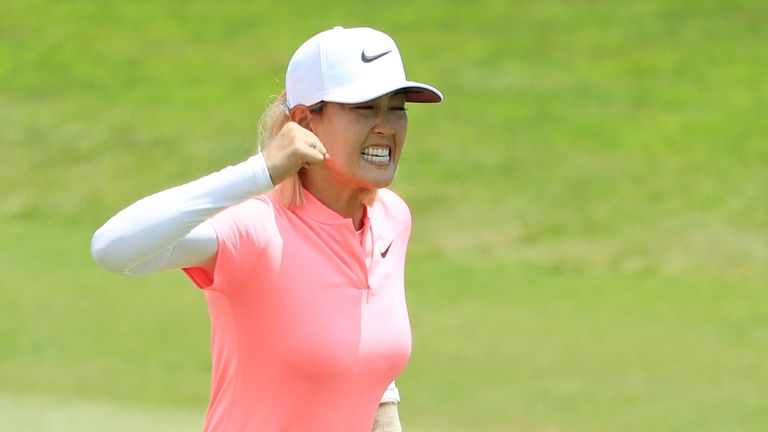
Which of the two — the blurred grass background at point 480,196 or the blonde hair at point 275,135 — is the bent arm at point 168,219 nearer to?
the blonde hair at point 275,135

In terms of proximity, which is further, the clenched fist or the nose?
the nose

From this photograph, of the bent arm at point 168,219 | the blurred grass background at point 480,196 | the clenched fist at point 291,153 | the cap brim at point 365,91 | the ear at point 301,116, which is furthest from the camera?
the blurred grass background at point 480,196

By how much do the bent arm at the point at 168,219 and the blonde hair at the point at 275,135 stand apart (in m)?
0.27

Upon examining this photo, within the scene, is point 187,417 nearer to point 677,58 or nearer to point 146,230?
point 146,230

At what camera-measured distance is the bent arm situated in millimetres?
3227

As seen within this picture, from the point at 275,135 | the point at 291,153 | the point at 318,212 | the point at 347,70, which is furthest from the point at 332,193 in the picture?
the point at 291,153

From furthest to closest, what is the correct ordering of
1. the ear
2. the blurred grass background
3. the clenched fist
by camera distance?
the blurred grass background < the ear < the clenched fist

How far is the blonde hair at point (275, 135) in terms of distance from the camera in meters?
3.66

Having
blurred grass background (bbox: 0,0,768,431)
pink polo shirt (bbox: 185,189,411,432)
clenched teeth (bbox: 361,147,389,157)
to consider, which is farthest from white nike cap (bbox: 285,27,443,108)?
blurred grass background (bbox: 0,0,768,431)

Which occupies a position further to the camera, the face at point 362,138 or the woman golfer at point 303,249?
the face at point 362,138

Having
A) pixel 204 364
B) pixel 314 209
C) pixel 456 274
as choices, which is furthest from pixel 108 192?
pixel 314 209

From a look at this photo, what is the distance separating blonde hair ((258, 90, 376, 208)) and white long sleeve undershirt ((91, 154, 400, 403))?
0.27 metres

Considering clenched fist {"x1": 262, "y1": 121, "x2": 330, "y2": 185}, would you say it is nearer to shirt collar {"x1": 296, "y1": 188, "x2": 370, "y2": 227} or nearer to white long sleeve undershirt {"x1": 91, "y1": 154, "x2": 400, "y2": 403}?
white long sleeve undershirt {"x1": 91, "y1": 154, "x2": 400, "y2": 403}

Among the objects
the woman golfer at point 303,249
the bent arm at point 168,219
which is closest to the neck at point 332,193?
the woman golfer at point 303,249
